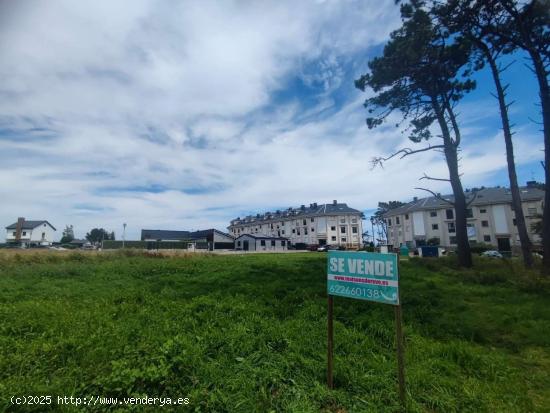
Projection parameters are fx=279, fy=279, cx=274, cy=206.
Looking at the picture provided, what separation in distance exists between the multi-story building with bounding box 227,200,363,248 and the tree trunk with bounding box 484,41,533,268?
4945 cm

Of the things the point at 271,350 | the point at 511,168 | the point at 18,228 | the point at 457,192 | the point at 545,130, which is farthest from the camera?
the point at 18,228

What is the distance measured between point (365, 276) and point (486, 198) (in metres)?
63.4

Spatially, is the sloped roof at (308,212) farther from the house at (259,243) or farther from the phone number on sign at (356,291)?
the phone number on sign at (356,291)

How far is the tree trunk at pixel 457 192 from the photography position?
658 inches

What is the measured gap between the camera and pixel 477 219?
176 ft

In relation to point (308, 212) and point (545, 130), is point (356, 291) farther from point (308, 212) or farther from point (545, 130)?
point (308, 212)

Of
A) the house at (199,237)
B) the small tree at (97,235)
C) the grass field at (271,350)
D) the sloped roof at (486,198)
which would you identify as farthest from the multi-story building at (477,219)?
the small tree at (97,235)

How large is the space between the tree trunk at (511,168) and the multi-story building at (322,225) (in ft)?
162

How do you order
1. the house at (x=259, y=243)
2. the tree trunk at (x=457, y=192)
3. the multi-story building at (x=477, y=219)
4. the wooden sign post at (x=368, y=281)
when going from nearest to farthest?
the wooden sign post at (x=368, y=281) < the tree trunk at (x=457, y=192) < the multi-story building at (x=477, y=219) < the house at (x=259, y=243)

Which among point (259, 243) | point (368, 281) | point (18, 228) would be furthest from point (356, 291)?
point (18, 228)

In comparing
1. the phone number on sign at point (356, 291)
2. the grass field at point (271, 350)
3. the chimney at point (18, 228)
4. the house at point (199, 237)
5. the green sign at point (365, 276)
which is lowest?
the grass field at point (271, 350)

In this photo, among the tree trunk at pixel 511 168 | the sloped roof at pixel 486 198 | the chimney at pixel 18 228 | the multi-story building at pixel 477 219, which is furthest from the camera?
the chimney at pixel 18 228

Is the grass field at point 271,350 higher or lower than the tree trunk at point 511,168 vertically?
lower

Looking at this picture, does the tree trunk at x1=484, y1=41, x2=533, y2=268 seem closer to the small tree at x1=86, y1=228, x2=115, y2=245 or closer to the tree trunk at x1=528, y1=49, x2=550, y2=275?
the tree trunk at x1=528, y1=49, x2=550, y2=275
